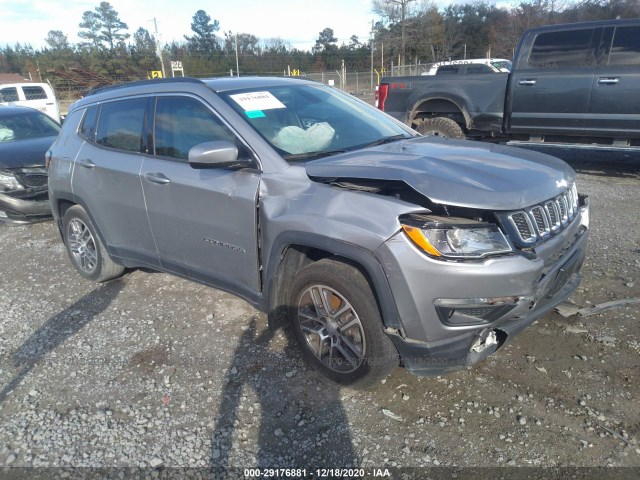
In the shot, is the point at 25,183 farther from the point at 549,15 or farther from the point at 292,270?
the point at 549,15

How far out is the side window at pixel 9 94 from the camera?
631 inches

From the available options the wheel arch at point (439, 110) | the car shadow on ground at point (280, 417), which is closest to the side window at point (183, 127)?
the car shadow on ground at point (280, 417)

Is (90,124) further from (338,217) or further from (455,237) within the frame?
(455,237)

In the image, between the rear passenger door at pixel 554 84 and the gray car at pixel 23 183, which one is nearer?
the gray car at pixel 23 183

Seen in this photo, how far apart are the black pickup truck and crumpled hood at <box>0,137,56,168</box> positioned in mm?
5789

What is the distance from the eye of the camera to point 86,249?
4.72m

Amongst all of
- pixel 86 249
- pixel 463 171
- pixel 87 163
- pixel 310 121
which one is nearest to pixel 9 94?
pixel 86 249

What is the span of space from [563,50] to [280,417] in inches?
288

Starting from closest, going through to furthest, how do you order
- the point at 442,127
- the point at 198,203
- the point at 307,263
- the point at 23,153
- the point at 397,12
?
the point at 307,263
the point at 198,203
the point at 23,153
the point at 442,127
the point at 397,12

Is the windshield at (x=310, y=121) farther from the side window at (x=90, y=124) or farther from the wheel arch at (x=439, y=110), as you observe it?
the wheel arch at (x=439, y=110)

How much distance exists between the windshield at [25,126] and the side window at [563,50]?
797cm

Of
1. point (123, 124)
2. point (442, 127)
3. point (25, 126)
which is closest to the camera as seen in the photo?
point (123, 124)

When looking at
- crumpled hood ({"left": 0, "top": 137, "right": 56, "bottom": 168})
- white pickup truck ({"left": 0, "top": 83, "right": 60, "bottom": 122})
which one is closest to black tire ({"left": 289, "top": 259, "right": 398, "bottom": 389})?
crumpled hood ({"left": 0, "top": 137, "right": 56, "bottom": 168})

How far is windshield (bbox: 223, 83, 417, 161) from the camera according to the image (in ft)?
10.6
